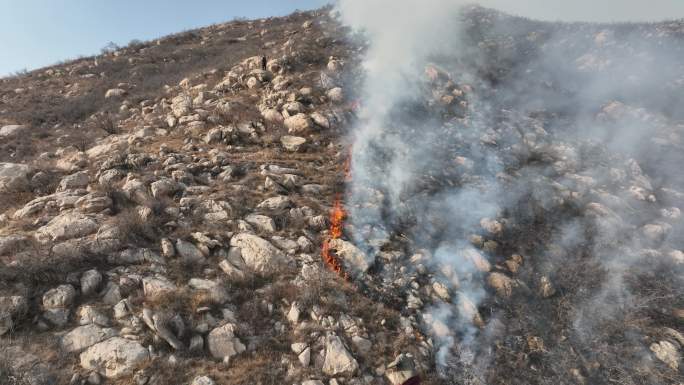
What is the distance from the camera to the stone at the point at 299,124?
11031mm

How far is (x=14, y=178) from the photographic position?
27.3 feet

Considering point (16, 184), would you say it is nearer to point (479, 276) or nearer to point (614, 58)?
point (479, 276)

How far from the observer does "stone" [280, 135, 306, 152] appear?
34.0 ft

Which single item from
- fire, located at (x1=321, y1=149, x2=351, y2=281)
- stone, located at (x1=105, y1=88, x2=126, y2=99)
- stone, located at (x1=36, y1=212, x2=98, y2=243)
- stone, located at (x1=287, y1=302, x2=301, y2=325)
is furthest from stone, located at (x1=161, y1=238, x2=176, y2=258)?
stone, located at (x1=105, y1=88, x2=126, y2=99)

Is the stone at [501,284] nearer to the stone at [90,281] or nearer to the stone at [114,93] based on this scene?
the stone at [90,281]

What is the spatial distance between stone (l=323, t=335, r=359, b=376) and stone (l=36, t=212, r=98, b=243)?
490 cm

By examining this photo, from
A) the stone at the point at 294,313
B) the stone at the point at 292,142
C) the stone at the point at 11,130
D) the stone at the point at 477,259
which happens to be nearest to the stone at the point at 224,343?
the stone at the point at 294,313

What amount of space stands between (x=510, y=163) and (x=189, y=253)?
896 cm

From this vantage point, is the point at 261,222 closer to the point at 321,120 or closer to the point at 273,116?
the point at 321,120

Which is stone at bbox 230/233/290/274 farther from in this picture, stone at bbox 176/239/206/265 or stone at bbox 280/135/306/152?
stone at bbox 280/135/306/152

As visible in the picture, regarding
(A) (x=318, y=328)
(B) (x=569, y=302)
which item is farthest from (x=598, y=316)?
(A) (x=318, y=328)

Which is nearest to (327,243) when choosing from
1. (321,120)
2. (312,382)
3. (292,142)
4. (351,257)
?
(351,257)

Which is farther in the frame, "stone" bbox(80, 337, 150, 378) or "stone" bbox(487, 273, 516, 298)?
"stone" bbox(487, 273, 516, 298)

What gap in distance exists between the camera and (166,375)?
4.78m
